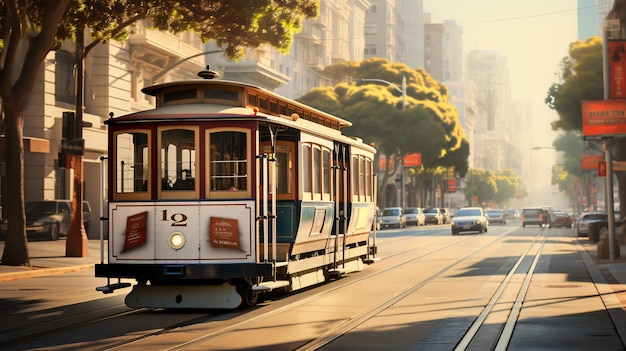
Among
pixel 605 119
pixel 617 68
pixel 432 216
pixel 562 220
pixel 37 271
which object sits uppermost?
pixel 617 68

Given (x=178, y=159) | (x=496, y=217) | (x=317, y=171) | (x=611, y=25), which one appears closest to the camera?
(x=178, y=159)

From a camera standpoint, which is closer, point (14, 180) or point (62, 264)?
point (14, 180)

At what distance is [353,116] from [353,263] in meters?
56.5

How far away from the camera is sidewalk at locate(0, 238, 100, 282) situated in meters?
26.1

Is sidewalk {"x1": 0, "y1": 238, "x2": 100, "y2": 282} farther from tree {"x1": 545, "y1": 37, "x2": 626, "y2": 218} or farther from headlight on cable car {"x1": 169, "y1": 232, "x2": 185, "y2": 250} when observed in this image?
tree {"x1": 545, "y1": 37, "x2": 626, "y2": 218}

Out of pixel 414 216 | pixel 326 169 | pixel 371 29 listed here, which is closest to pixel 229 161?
pixel 326 169

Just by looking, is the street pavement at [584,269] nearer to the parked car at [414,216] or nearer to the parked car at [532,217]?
the parked car at [532,217]

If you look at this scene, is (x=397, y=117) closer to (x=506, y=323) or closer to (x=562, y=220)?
(x=562, y=220)

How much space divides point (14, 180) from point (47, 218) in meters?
15.8

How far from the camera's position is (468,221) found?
61375 mm

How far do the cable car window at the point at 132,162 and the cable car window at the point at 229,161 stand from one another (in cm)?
106

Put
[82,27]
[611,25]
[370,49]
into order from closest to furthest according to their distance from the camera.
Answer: [82,27] → [611,25] → [370,49]

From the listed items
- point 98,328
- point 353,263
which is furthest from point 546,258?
point 98,328

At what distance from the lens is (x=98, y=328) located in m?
14.8
